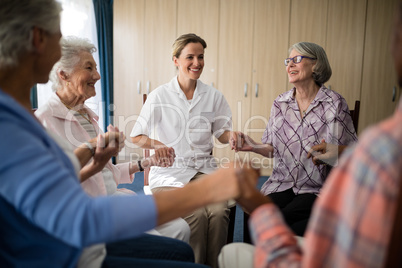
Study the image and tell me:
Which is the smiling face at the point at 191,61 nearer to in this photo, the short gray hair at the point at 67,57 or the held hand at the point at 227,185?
the short gray hair at the point at 67,57

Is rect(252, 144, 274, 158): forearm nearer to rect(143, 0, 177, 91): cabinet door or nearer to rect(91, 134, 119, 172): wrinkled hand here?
rect(91, 134, 119, 172): wrinkled hand

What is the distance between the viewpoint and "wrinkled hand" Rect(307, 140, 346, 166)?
1700mm

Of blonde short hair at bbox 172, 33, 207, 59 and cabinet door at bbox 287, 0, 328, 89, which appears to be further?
cabinet door at bbox 287, 0, 328, 89

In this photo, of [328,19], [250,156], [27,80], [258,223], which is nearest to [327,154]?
[258,223]

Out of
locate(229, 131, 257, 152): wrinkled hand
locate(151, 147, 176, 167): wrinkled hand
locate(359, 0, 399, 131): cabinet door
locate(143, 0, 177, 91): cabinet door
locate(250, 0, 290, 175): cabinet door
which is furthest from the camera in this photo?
locate(143, 0, 177, 91): cabinet door

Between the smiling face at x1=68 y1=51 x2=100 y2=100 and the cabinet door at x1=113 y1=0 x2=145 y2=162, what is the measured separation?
2972mm

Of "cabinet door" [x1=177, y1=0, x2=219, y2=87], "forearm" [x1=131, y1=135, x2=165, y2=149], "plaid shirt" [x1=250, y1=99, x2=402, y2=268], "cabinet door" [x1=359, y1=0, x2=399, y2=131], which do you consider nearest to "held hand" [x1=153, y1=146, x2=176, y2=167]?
"forearm" [x1=131, y1=135, x2=165, y2=149]

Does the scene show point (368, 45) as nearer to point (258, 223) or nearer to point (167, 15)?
point (167, 15)

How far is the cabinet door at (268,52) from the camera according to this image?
14.1ft

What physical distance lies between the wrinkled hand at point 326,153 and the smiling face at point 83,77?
4.21 ft

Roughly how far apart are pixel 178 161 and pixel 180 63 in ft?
2.41

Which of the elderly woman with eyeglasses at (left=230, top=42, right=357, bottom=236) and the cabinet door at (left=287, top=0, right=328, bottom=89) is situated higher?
the cabinet door at (left=287, top=0, right=328, bottom=89)

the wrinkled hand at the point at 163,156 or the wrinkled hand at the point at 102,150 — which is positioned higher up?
the wrinkled hand at the point at 102,150

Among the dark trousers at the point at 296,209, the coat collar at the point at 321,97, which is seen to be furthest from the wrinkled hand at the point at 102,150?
the coat collar at the point at 321,97
